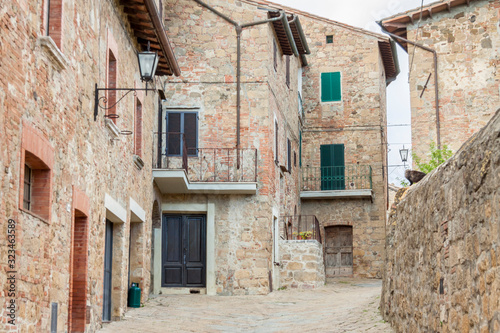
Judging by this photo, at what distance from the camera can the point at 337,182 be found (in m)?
25.0

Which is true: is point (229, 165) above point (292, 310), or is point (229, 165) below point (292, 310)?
above

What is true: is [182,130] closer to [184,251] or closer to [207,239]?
[207,239]

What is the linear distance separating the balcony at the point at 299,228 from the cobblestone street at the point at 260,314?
2.89m

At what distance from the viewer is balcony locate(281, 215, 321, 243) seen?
20.9 meters

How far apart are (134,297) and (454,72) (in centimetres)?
1107

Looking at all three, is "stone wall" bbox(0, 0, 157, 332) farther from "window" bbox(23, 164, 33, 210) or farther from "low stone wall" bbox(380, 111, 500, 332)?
"low stone wall" bbox(380, 111, 500, 332)

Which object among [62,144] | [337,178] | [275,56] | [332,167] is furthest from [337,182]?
[62,144]

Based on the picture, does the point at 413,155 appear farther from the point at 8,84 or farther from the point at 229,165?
the point at 8,84

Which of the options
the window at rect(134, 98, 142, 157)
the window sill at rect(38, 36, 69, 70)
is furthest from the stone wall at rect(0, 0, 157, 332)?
the window at rect(134, 98, 142, 157)

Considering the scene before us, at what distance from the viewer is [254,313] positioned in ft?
46.0

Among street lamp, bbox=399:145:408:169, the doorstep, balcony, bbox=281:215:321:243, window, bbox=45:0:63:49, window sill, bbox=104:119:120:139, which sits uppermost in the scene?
street lamp, bbox=399:145:408:169

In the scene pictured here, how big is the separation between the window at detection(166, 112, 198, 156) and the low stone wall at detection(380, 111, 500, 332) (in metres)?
9.56

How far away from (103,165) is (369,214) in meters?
14.8

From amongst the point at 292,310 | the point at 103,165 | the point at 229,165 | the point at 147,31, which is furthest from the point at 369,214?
the point at 103,165
